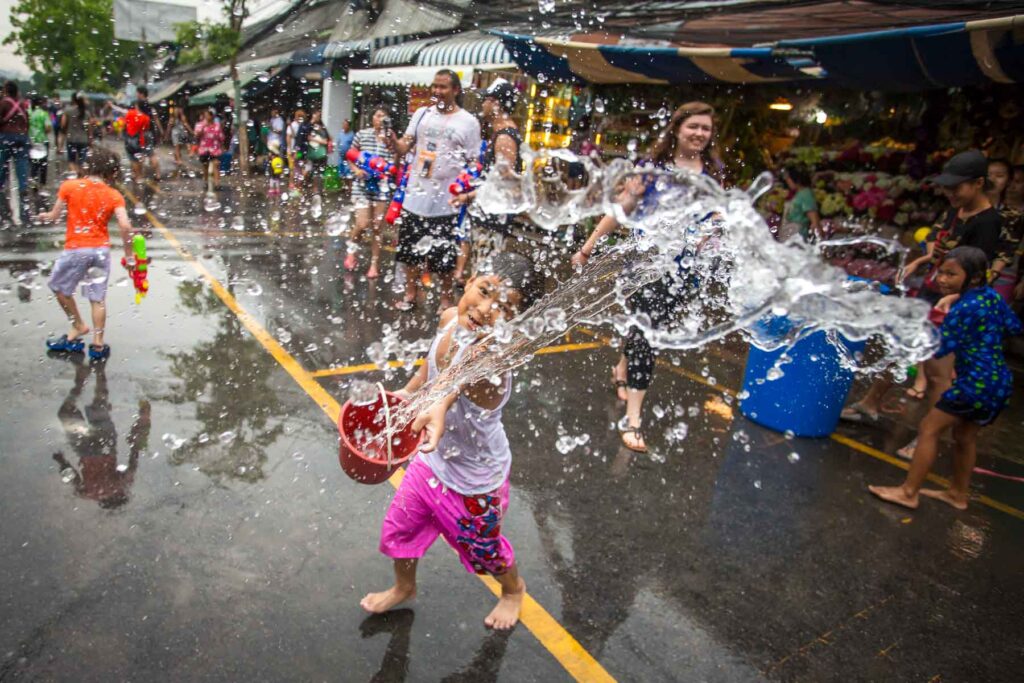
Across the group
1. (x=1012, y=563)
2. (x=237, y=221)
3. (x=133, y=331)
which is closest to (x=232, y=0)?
(x=237, y=221)

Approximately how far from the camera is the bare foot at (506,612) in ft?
8.48

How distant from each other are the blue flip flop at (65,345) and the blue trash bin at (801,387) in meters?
4.84

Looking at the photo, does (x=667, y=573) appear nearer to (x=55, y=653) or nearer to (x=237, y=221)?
(x=55, y=653)

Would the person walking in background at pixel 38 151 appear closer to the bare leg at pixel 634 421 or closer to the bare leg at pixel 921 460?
the bare leg at pixel 634 421

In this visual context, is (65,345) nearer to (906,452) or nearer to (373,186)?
(373,186)

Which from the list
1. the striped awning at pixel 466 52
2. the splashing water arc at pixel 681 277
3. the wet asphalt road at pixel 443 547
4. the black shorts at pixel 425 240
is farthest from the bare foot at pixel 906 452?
the striped awning at pixel 466 52

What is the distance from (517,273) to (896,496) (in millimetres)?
3086

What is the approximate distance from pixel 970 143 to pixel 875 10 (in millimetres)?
2049

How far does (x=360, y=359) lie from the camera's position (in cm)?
523

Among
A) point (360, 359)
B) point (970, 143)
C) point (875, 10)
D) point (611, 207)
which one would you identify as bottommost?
point (360, 359)

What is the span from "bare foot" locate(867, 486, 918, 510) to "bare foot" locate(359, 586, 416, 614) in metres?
2.94

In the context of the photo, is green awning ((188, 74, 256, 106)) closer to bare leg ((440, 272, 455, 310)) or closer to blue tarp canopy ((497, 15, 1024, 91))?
blue tarp canopy ((497, 15, 1024, 91))

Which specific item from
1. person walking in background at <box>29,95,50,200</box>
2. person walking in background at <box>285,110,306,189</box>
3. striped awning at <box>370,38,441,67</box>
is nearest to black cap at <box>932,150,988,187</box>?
person walking in background at <box>29,95,50,200</box>

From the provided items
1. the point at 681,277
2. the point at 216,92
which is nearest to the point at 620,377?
the point at 681,277
